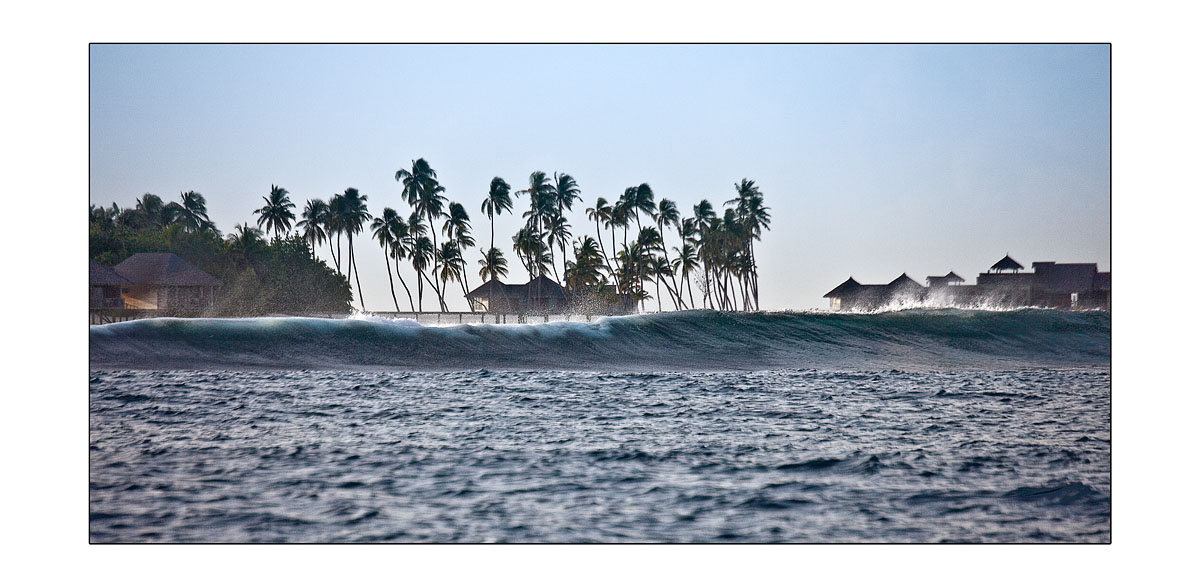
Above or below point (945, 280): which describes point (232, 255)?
above

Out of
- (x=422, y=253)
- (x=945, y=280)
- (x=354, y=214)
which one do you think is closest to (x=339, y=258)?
(x=354, y=214)

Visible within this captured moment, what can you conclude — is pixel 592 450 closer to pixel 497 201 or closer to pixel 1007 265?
pixel 1007 265

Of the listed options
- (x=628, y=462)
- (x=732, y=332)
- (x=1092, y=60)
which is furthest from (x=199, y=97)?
(x=732, y=332)

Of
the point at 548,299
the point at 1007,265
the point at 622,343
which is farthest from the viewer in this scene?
the point at 548,299

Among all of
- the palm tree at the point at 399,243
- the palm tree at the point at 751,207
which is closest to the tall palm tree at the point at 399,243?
the palm tree at the point at 399,243

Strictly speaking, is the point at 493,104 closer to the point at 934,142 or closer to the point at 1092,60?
the point at 934,142

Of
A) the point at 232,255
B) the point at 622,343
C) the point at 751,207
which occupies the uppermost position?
the point at 751,207

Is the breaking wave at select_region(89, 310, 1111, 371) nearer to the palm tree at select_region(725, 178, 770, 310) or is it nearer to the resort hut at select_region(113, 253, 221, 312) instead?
the resort hut at select_region(113, 253, 221, 312)

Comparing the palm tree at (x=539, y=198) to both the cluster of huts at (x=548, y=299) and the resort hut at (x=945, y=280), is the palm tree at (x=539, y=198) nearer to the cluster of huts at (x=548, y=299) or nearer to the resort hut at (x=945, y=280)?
the cluster of huts at (x=548, y=299)
